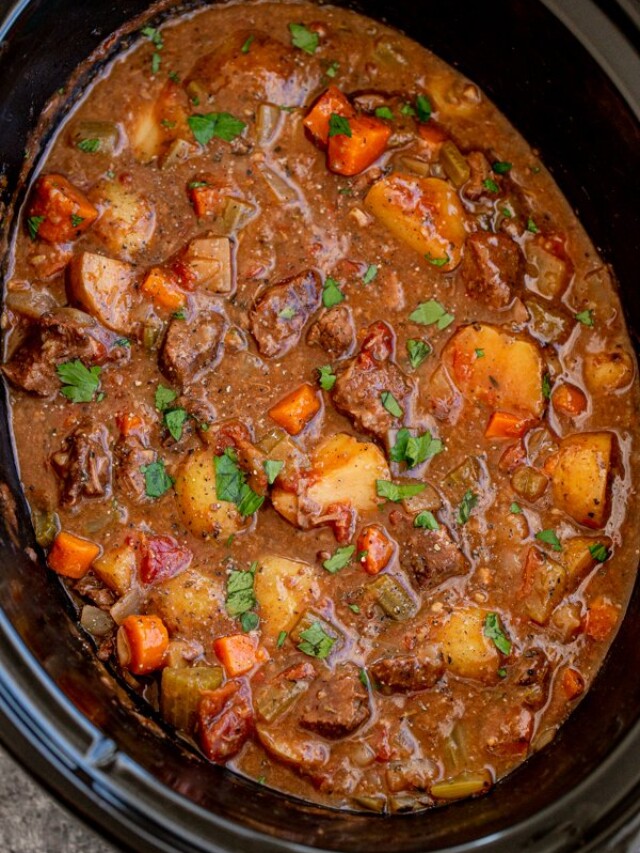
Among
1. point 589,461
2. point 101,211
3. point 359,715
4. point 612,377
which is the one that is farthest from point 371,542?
point 101,211

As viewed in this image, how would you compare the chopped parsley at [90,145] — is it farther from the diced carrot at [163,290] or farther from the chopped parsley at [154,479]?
the chopped parsley at [154,479]

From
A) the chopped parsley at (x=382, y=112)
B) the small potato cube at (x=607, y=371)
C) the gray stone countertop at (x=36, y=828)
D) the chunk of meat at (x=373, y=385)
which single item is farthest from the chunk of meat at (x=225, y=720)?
the chopped parsley at (x=382, y=112)

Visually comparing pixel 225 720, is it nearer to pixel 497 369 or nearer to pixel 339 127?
pixel 497 369

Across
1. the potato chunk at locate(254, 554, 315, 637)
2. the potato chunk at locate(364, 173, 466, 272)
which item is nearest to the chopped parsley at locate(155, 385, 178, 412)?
the potato chunk at locate(254, 554, 315, 637)

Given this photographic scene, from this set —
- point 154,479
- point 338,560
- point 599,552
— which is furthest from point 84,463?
point 599,552

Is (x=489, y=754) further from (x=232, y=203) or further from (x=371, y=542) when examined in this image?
(x=232, y=203)
